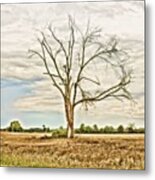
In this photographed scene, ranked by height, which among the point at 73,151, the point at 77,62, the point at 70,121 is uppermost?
the point at 77,62

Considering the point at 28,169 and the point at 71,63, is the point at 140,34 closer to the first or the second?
the point at 71,63

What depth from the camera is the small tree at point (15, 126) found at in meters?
2.41

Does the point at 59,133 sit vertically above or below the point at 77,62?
below

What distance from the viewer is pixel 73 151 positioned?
7.75 feet

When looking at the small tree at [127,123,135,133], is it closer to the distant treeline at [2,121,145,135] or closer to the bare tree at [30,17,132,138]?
the distant treeline at [2,121,145,135]

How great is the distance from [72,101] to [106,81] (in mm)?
157

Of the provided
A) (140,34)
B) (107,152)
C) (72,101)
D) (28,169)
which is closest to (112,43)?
(140,34)

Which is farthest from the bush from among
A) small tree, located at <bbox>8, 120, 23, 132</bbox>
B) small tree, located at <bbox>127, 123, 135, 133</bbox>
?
small tree, located at <bbox>127, 123, 135, 133</bbox>

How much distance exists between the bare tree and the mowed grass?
66 millimetres

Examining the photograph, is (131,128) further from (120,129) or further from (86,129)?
(86,129)

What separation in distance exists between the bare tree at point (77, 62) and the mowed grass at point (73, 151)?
7cm

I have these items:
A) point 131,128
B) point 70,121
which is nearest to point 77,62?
point 70,121

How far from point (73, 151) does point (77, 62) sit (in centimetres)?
35

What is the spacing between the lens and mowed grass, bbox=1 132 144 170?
7.61ft
